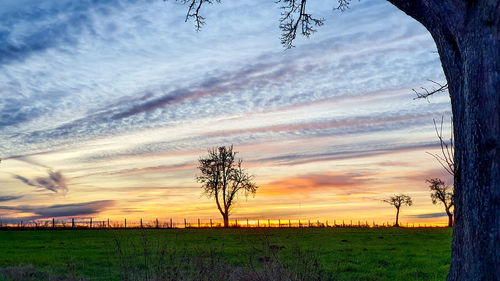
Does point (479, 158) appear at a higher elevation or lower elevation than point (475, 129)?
lower

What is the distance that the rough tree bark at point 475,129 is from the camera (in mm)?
4793

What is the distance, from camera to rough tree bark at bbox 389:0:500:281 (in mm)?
4793

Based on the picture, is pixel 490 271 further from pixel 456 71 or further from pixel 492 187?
pixel 456 71

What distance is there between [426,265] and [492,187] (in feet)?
41.0

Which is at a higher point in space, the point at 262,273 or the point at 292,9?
the point at 292,9

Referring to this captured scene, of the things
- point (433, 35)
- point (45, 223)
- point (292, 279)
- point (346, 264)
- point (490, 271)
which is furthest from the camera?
point (45, 223)

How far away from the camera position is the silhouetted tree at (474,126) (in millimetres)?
4793

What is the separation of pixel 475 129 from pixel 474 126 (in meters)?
0.04

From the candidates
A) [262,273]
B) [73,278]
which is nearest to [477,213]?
[262,273]

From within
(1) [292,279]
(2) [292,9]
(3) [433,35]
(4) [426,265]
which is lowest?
(4) [426,265]

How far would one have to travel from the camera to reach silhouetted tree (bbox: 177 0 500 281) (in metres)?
4.79

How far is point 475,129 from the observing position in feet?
16.3

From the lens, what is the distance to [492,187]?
4.78 m

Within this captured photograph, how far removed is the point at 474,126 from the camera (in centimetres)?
499
